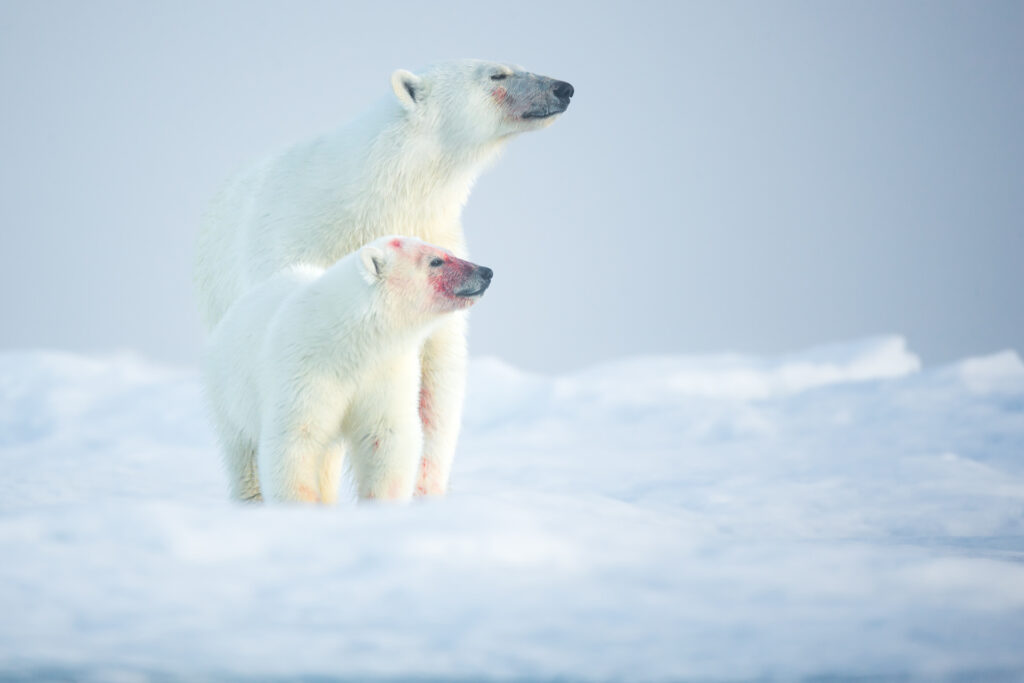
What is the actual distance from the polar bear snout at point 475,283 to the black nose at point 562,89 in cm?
130

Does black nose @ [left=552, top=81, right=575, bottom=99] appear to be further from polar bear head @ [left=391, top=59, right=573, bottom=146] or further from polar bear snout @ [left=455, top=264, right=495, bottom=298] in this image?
polar bear snout @ [left=455, top=264, right=495, bottom=298]

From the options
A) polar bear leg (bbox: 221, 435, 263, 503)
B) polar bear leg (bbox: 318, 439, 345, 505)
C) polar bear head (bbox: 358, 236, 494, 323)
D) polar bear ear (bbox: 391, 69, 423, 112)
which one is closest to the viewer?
polar bear head (bbox: 358, 236, 494, 323)

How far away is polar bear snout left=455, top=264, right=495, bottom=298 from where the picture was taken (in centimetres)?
471

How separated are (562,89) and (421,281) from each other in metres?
1.49

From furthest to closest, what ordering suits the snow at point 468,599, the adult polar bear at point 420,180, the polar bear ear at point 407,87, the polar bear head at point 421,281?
the adult polar bear at point 420,180, the polar bear ear at point 407,87, the polar bear head at point 421,281, the snow at point 468,599

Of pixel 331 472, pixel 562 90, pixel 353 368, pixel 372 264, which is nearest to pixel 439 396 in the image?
pixel 331 472

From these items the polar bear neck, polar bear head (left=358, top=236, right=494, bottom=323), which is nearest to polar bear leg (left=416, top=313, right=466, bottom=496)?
the polar bear neck

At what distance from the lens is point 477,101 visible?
220 inches

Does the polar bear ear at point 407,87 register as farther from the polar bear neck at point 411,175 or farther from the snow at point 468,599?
the snow at point 468,599

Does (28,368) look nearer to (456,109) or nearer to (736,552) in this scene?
(456,109)

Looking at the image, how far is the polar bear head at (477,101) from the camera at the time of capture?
5586mm

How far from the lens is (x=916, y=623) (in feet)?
10.9

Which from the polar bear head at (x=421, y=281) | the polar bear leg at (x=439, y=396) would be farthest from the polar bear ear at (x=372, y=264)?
the polar bear leg at (x=439, y=396)

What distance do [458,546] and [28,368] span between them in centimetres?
829
